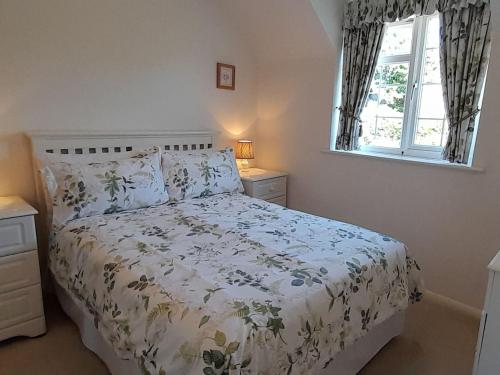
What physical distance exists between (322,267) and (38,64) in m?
2.13

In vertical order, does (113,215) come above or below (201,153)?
below

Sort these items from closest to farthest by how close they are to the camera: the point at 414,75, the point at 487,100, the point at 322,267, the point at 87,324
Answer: the point at 322,267
the point at 87,324
the point at 487,100
the point at 414,75

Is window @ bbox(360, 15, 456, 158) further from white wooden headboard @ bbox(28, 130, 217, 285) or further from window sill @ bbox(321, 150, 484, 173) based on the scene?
white wooden headboard @ bbox(28, 130, 217, 285)

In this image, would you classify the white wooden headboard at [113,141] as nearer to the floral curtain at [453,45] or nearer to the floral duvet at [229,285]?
the floral duvet at [229,285]

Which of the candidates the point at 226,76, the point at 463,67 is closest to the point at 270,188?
the point at 226,76

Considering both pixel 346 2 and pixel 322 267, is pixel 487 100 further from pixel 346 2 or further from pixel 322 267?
pixel 322 267

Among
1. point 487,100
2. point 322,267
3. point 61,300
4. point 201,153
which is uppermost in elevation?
point 487,100

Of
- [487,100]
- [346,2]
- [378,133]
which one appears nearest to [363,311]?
[487,100]

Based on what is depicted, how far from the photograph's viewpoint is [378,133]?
9.19ft

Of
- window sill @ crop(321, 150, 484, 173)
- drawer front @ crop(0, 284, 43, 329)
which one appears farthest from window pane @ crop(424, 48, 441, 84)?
drawer front @ crop(0, 284, 43, 329)

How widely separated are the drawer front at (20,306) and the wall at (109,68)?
70 cm

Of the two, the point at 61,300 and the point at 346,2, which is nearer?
the point at 61,300

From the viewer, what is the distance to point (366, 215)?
281cm

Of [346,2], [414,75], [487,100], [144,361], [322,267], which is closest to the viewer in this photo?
[144,361]
